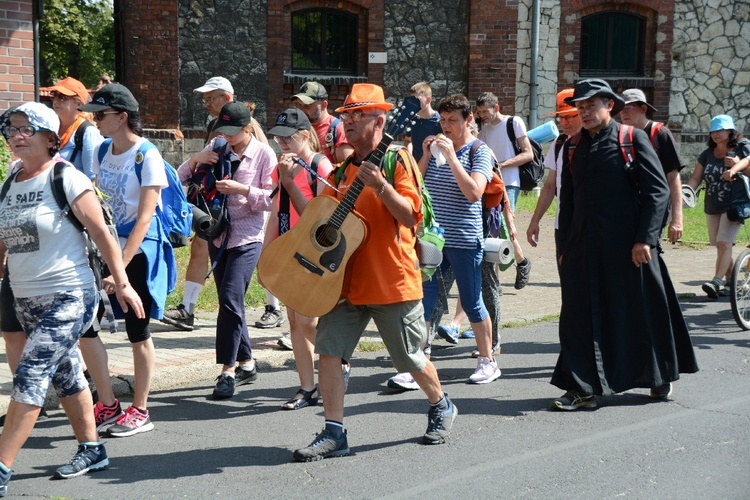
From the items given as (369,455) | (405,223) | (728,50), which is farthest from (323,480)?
(728,50)

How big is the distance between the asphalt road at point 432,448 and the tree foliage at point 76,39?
26.4m

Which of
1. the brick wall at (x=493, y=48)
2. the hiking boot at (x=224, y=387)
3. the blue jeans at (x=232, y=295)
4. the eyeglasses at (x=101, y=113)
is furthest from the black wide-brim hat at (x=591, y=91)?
the brick wall at (x=493, y=48)

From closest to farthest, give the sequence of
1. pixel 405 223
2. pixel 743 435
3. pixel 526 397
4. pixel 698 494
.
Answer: pixel 698 494 → pixel 405 223 → pixel 743 435 → pixel 526 397

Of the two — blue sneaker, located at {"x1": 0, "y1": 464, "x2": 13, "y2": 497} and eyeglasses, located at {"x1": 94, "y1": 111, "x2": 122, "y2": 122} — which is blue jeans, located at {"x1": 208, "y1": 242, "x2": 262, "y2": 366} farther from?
blue sneaker, located at {"x1": 0, "y1": 464, "x2": 13, "y2": 497}

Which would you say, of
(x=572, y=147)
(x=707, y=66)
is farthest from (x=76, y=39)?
(x=572, y=147)

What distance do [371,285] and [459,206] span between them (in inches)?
85.7

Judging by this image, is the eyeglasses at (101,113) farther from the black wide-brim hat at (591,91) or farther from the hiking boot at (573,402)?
the hiking boot at (573,402)

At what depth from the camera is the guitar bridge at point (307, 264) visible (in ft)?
18.4

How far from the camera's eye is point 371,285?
5598mm

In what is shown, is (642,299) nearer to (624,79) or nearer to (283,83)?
(283,83)

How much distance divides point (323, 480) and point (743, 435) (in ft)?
8.47

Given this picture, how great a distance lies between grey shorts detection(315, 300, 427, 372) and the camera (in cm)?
564

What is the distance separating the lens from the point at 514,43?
19453mm

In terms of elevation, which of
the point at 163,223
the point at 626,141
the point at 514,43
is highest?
the point at 514,43
